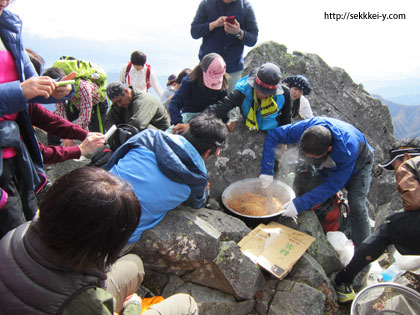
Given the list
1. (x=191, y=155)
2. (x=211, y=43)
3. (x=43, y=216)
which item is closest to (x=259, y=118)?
(x=211, y=43)

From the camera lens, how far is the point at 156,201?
2.47 meters

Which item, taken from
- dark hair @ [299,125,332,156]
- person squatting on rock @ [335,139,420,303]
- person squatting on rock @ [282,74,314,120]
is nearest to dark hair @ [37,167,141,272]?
person squatting on rock @ [335,139,420,303]

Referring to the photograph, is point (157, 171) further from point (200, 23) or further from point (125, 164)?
point (200, 23)

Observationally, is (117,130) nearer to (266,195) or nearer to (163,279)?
→ (163,279)

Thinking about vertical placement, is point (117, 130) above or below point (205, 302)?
above

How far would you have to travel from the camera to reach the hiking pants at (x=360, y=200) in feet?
13.1

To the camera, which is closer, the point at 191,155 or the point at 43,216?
the point at 43,216

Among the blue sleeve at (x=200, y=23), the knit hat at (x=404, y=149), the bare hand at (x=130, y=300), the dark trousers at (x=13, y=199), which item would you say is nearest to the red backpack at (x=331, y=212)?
the knit hat at (x=404, y=149)

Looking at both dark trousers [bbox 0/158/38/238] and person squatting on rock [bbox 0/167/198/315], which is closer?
person squatting on rock [bbox 0/167/198/315]

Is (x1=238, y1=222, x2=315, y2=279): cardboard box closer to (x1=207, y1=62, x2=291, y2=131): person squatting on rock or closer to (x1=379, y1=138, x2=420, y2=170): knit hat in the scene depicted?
(x1=379, y1=138, x2=420, y2=170): knit hat

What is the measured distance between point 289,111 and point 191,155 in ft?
7.90

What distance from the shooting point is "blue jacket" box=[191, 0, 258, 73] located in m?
4.46

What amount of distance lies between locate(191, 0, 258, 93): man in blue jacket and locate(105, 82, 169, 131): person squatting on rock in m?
1.44

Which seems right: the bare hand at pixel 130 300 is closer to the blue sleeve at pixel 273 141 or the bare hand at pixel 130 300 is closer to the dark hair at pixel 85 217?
the dark hair at pixel 85 217
